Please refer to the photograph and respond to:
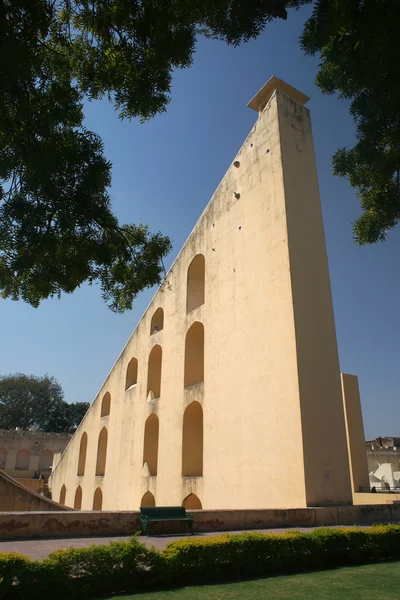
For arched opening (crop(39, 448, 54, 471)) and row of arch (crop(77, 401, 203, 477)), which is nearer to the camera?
row of arch (crop(77, 401, 203, 477))

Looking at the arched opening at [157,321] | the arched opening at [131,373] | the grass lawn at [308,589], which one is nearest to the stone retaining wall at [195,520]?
the grass lawn at [308,589]

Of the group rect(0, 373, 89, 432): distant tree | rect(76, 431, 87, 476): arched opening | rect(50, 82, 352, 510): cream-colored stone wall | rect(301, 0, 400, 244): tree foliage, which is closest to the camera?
rect(301, 0, 400, 244): tree foliage

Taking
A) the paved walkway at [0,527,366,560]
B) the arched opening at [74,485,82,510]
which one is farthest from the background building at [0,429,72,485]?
the paved walkway at [0,527,366,560]

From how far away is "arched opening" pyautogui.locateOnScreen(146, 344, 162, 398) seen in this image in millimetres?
14703

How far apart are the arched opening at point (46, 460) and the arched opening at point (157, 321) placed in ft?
66.0

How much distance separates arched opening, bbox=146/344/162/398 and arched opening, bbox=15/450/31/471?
65.1 ft

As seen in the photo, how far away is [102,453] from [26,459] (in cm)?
1518

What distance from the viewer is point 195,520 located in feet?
20.0


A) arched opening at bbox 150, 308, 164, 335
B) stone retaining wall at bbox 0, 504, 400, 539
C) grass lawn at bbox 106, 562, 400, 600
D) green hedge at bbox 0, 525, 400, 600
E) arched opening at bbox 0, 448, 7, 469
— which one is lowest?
grass lawn at bbox 106, 562, 400, 600

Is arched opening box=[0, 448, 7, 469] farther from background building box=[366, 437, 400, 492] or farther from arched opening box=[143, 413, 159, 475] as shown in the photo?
background building box=[366, 437, 400, 492]

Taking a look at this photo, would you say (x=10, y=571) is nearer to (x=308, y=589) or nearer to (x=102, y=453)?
(x=308, y=589)

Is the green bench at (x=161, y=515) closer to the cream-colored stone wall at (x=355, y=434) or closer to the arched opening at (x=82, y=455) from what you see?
the cream-colored stone wall at (x=355, y=434)

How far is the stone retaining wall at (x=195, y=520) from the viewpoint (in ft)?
17.1

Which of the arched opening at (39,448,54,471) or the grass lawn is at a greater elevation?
the arched opening at (39,448,54,471)
